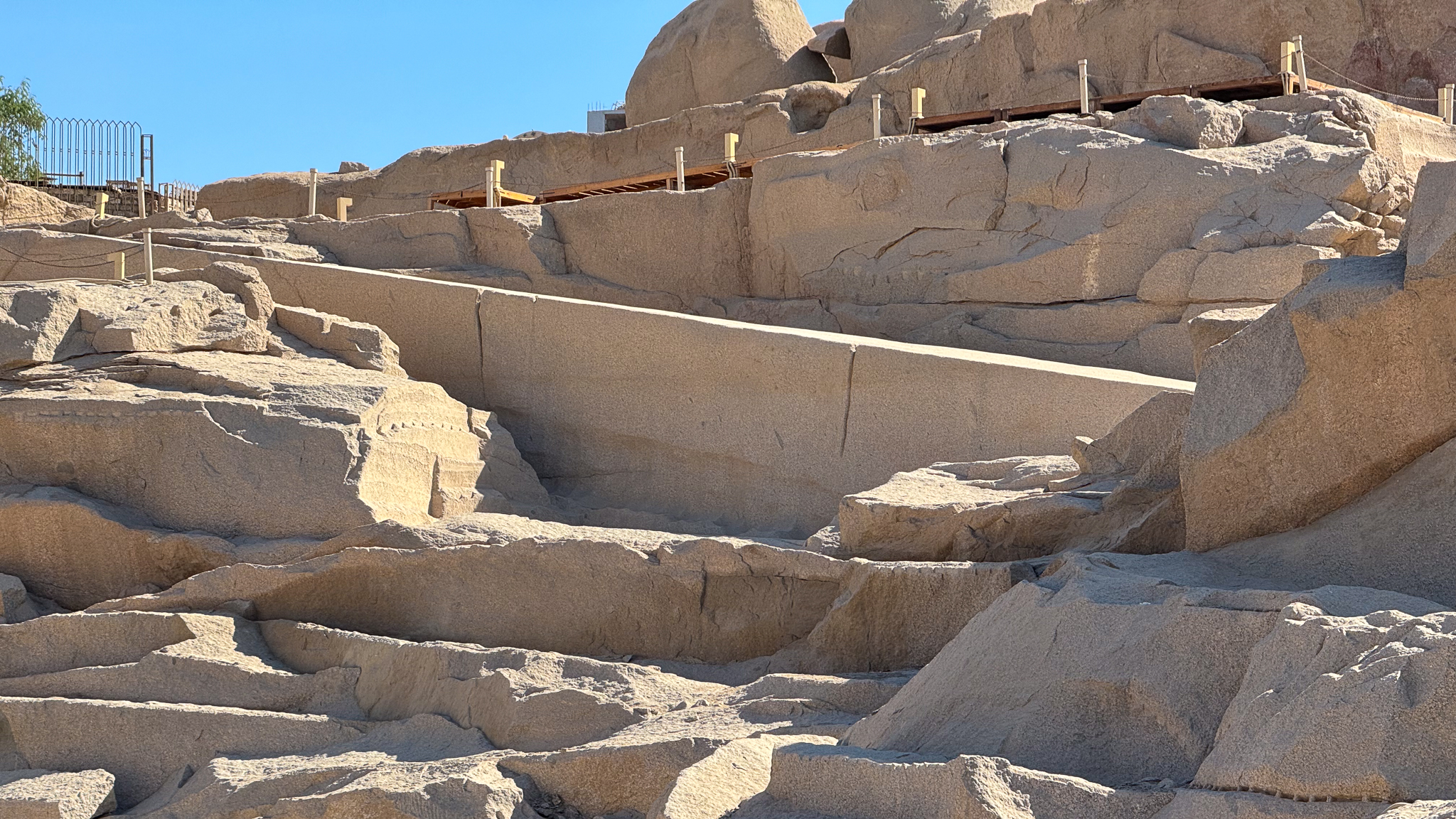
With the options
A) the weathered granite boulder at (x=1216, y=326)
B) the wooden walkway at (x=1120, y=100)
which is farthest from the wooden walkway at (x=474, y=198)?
the weathered granite boulder at (x=1216, y=326)

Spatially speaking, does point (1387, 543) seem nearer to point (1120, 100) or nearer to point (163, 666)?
point (163, 666)

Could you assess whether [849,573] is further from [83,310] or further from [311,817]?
[83,310]

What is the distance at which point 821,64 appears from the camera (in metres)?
18.6

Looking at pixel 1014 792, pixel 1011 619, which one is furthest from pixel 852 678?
pixel 1014 792

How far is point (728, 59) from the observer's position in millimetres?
18469

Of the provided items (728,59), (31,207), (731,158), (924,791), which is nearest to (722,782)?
(924,791)

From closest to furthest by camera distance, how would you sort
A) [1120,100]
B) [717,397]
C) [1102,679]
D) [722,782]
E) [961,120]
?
[1102,679] → [722,782] → [717,397] → [1120,100] → [961,120]

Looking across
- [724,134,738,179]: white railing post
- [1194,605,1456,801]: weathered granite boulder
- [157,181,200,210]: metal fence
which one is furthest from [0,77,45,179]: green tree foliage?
[1194,605,1456,801]: weathered granite boulder

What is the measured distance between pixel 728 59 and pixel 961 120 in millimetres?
8405

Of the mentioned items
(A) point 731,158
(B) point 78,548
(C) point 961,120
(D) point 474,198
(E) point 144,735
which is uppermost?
(C) point 961,120

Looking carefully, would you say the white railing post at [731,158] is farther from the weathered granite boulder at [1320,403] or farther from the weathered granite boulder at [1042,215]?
the weathered granite boulder at [1320,403]

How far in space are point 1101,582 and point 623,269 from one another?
235 inches

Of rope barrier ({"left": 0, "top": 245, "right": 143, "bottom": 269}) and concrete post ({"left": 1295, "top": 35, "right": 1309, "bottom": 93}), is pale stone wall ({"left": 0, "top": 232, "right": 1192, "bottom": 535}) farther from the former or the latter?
concrete post ({"left": 1295, "top": 35, "right": 1309, "bottom": 93})

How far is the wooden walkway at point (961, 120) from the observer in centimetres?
900
